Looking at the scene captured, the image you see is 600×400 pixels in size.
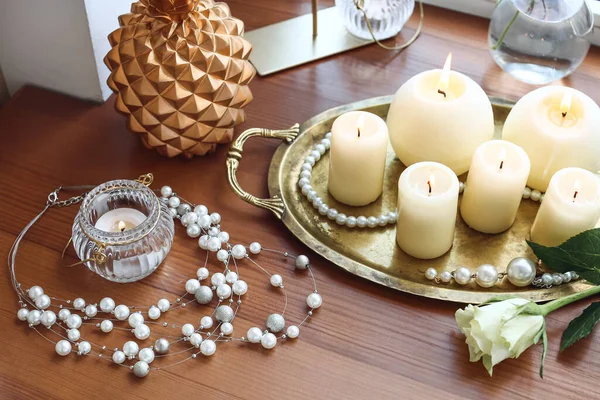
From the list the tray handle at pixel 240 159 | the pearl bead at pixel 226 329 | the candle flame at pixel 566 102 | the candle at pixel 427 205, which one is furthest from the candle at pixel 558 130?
the pearl bead at pixel 226 329

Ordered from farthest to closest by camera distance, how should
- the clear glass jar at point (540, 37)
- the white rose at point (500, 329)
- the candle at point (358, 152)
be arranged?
1. the clear glass jar at point (540, 37)
2. the candle at point (358, 152)
3. the white rose at point (500, 329)

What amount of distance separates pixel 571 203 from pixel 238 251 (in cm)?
32

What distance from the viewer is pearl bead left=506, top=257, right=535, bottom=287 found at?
664 mm

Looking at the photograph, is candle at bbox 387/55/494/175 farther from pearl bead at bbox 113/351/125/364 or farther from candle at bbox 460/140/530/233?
pearl bead at bbox 113/351/125/364

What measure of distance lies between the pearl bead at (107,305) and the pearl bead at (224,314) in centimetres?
10

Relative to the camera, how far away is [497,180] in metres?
0.68

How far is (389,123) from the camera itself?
0.76m

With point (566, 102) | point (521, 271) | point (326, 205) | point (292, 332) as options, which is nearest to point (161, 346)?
point (292, 332)

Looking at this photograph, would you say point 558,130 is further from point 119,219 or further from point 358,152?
point 119,219

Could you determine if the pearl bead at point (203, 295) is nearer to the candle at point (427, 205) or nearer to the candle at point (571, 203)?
the candle at point (427, 205)

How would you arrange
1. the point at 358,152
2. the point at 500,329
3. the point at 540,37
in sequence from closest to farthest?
the point at 500,329
the point at 358,152
the point at 540,37

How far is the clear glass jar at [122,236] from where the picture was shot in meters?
0.65

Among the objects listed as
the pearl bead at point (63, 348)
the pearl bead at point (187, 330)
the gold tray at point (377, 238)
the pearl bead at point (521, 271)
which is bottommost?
the pearl bead at point (63, 348)

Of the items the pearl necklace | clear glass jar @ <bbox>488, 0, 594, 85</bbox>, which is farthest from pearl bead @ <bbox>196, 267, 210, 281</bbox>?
clear glass jar @ <bbox>488, 0, 594, 85</bbox>
